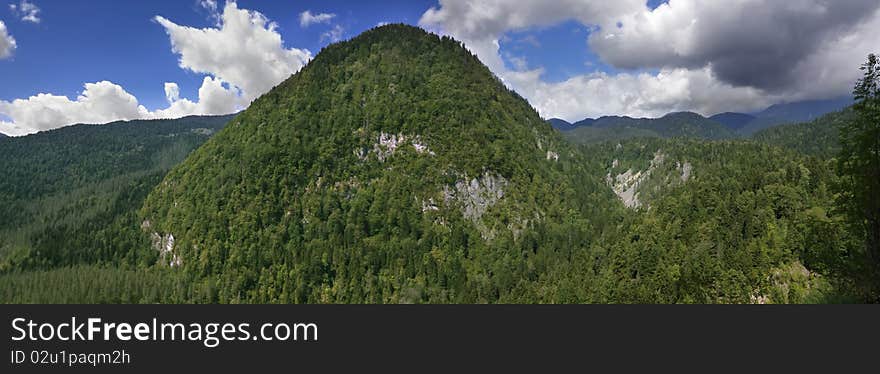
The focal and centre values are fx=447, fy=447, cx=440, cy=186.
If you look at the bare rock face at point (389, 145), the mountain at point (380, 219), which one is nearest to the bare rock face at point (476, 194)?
the mountain at point (380, 219)

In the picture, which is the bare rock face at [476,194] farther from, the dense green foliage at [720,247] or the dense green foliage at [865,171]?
the dense green foliage at [865,171]

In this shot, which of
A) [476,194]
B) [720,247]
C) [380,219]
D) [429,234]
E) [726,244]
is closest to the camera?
[720,247]

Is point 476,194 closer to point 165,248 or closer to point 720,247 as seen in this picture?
point 720,247

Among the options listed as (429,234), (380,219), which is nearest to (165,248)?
(380,219)

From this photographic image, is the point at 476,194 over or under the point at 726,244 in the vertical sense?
over

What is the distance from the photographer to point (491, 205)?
17488 centimetres

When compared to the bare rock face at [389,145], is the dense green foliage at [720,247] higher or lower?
lower

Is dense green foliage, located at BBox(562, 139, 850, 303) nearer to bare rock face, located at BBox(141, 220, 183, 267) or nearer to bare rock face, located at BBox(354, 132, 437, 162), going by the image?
bare rock face, located at BBox(354, 132, 437, 162)

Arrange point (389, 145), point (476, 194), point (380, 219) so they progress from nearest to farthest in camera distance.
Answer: point (380, 219), point (476, 194), point (389, 145)

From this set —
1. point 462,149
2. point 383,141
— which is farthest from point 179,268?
point 462,149

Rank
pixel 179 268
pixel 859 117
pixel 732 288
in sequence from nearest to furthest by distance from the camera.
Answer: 1. pixel 859 117
2. pixel 732 288
3. pixel 179 268

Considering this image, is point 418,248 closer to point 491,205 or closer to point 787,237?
point 491,205

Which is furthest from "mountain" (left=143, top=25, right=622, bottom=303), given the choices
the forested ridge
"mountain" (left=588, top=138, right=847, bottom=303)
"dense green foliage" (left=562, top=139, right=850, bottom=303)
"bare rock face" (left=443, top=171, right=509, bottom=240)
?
"mountain" (left=588, top=138, right=847, bottom=303)

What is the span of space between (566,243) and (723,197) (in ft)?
162
